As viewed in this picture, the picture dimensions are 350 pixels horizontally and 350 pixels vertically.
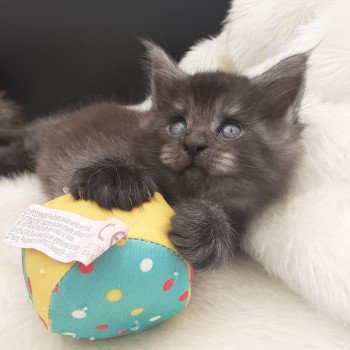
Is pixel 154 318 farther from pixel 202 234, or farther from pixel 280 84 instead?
pixel 280 84

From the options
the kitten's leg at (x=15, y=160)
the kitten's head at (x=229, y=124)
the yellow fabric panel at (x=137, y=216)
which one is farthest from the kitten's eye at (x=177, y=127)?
the kitten's leg at (x=15, y=160)

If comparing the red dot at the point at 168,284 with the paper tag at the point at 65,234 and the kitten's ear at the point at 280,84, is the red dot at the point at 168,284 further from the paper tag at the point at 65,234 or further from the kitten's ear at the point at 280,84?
the kitten's ear at the point at 280,84

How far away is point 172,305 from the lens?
1.02m

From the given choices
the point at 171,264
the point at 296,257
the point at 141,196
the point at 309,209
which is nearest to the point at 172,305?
the point at 171,264

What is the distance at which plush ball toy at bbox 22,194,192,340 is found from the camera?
917 millimetres

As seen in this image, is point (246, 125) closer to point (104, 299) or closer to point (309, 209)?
point (309, 209)

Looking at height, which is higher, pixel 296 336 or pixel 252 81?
pixel 252 81

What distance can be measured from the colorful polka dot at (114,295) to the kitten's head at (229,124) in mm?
342

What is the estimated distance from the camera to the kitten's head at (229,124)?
1146 mm

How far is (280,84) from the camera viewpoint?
1.30 metres

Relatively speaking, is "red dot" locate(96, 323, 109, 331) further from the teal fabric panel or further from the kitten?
the kitten

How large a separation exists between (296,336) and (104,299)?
43cm

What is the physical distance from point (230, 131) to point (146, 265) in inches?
16.6

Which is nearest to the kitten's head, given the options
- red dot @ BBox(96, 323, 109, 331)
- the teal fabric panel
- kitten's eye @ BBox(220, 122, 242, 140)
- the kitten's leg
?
kitten's eye @ BBox(220, 122, 242, 140)
